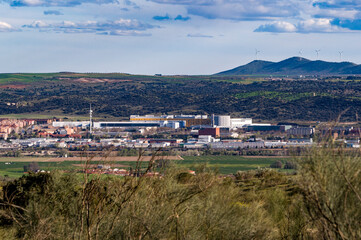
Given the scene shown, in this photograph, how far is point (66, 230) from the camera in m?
16.0

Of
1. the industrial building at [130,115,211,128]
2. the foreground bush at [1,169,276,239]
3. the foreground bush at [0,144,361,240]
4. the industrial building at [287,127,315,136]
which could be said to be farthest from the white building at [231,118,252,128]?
the foreground bush at [1,169,276,239]

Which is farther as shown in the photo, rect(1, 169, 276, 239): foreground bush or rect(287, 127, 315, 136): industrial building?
rect(287, 127, 315, 136): industrial building

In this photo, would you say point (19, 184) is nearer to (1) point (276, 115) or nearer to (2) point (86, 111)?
(1) point (276, 115)

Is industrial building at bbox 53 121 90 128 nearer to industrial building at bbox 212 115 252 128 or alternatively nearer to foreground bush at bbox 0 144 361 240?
industrial building at bbox 212 115 252 128

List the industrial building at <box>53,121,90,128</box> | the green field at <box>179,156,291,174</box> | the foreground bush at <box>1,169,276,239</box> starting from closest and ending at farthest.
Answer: the foreground bush at <box>1,169,276,239</box>, the green field at <box>179,156,291,174</box>, the industrial building at <box>53,121,90,128</box>

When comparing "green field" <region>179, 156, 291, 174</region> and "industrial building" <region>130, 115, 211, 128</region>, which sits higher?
"green field" <region>179, 156, 291, 174</region>

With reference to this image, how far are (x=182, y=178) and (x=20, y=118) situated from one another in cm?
12234

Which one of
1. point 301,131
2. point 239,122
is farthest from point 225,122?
point 301,131

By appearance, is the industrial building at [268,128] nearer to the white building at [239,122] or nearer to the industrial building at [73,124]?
the white building at [239,122]

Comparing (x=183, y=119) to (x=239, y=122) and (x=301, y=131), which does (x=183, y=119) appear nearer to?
(x=239, y=122)

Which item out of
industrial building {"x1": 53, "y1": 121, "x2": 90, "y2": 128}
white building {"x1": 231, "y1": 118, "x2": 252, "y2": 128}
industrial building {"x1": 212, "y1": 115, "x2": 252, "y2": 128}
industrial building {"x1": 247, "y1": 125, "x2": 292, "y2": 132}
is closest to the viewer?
industrial building {"x1": 247, "y1": 125, "x2": 292, "y2": 132}

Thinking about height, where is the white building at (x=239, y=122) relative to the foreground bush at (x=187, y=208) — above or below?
below

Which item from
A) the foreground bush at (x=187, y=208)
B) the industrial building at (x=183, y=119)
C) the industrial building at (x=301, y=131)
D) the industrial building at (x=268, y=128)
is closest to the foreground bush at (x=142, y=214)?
the foreground bush at (x=187, y=208)

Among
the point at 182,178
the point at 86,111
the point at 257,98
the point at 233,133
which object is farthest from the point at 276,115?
the point at 182,178
